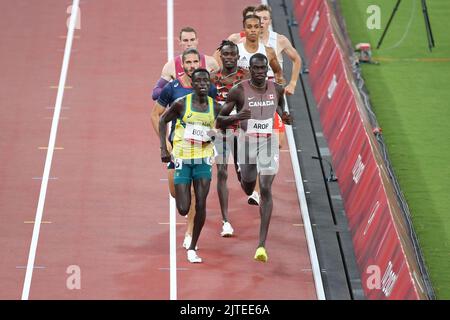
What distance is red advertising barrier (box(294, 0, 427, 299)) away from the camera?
13570 millimetres

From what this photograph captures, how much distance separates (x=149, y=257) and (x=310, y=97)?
223 inches

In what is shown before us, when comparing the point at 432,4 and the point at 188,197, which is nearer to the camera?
the point at 188,197

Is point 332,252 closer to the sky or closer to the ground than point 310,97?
closer to the ground

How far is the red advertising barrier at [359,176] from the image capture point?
13570 millimetres

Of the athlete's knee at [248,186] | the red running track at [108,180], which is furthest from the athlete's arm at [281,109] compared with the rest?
the red running track at [108,180]

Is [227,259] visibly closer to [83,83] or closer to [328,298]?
[328,298]

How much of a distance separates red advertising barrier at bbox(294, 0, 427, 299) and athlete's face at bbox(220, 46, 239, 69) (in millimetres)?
2168

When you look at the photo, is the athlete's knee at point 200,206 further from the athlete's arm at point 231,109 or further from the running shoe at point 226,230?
the running shoe at point 226,230

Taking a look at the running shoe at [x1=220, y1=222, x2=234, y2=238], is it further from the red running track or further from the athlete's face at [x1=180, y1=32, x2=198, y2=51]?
the athlete's face at [x1=180, y1=32, x2=198, y2=51]

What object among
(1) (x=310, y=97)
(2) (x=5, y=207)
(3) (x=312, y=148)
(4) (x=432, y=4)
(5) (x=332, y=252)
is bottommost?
(5) (x=332, y=252)

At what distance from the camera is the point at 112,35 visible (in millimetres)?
21172
